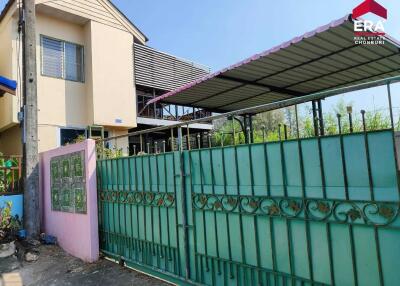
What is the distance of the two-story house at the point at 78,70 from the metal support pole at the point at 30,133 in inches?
80.2

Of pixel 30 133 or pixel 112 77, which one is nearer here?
pixel 30 133

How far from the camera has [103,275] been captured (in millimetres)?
4496

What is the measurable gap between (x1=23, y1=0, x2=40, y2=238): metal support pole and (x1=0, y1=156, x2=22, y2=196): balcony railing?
713 mm

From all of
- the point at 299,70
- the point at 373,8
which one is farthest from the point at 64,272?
the point at 373,8

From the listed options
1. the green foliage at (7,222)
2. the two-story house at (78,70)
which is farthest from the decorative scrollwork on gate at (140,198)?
the two-story house at (78,70)

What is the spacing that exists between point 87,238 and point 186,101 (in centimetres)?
331

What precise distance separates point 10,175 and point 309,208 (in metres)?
6.93

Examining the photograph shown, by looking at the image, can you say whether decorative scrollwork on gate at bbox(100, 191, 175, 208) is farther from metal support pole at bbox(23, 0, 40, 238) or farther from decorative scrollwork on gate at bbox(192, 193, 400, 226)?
metal support pole at bbox(23, 0, 40, 238)

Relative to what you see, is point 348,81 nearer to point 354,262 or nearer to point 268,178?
point 268,178

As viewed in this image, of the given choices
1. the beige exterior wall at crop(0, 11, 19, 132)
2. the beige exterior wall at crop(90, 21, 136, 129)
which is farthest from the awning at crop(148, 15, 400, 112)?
the beige exterior wall at crop(0, 11, 19, 132)

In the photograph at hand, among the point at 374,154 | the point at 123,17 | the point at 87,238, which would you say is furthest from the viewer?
the point at 123,17

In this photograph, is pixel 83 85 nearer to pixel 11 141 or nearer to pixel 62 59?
pixel 62 59

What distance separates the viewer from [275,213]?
2.67 meters

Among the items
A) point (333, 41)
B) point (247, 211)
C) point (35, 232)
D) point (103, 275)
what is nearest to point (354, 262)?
point (247, 211)
